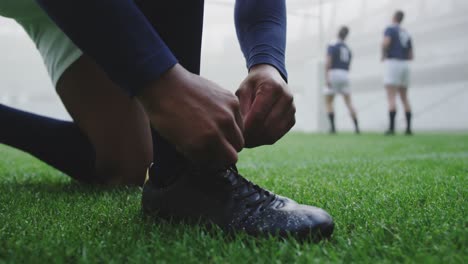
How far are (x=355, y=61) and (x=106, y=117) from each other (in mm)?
14148

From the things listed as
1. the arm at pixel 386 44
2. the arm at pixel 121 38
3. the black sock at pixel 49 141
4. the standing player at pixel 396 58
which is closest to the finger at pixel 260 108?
the arm at pixel 121 38

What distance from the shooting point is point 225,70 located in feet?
59.1

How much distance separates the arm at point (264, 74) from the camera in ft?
1.82

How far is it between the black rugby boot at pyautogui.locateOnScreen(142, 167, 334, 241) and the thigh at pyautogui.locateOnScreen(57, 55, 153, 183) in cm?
50

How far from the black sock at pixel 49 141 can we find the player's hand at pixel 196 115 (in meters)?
0.79

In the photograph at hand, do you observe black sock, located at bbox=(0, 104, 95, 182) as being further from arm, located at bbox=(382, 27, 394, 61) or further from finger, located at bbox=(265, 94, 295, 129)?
arm, located at bbox=(382, 27, 394, 61)

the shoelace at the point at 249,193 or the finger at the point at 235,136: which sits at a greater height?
the finger at the point at 235,136

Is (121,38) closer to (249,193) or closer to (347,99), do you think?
(249,193)

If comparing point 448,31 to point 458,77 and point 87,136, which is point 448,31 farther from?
point 87,136

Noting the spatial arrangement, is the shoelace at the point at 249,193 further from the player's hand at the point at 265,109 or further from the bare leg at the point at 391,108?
the bare leg at the point at 391,108

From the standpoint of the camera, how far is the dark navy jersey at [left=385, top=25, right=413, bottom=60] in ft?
16.4

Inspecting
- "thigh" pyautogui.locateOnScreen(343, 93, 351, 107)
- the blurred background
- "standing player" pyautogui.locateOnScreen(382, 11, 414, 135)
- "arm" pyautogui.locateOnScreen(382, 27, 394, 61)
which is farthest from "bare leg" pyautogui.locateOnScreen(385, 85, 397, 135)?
the blurred background

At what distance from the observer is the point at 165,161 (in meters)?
0.71

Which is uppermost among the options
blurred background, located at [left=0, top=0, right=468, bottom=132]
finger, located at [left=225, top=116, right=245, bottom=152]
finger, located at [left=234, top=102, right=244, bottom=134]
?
finger, located at [left=234, top=102, right=244, bottom=134]
